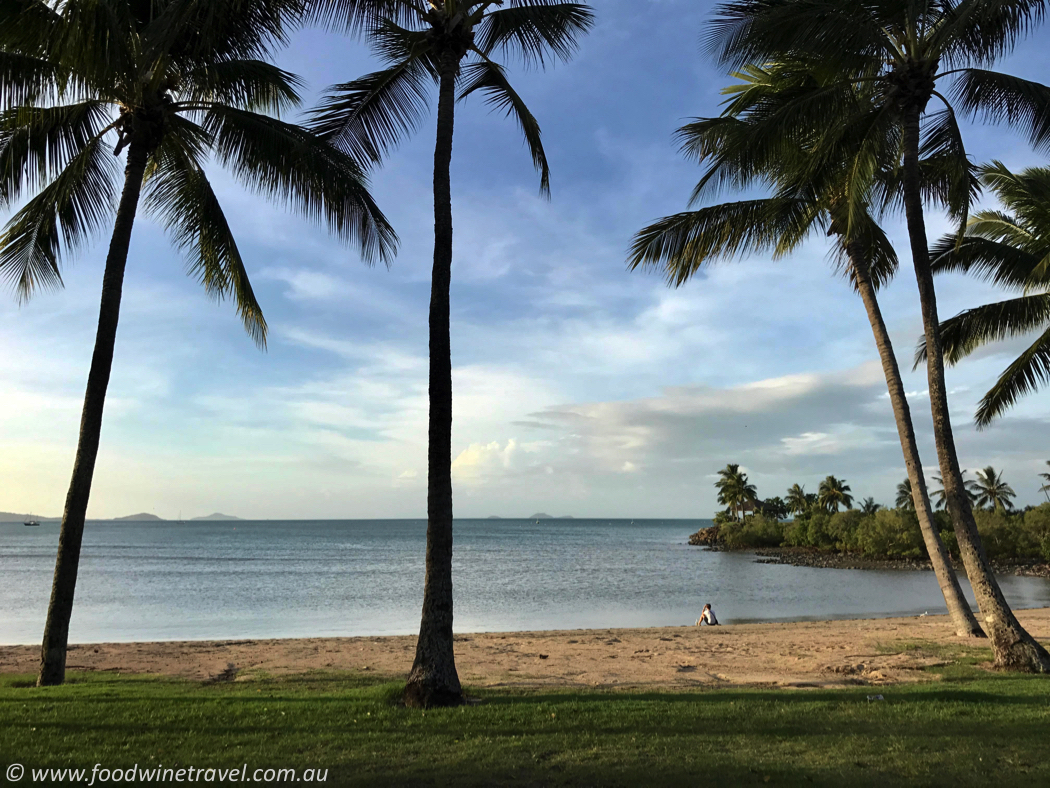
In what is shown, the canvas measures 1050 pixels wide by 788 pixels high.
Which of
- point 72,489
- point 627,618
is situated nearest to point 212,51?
point 72,489

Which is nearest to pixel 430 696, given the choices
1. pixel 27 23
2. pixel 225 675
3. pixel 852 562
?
pixel 225 675

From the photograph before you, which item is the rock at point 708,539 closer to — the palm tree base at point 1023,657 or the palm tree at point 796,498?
the palm tree at point 796,498

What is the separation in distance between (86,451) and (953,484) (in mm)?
11853

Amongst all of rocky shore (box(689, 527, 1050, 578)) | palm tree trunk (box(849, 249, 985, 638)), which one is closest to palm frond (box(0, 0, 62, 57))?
palm tree trunk (box(849, 249, 985, 638))

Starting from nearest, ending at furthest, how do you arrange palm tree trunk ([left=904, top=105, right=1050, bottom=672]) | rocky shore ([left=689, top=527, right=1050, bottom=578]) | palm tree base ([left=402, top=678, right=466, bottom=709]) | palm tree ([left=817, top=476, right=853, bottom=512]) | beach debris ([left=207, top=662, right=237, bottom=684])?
palm tree base ([left=402, top=678, right=466, bottom=709]) < palm tree trunk ([left=904, top=105, right=1050, bottom=672]) < beach debris ([left=207, top=662, right=237, bottom=684]) < rocky shore ([left=689, top=527, right=1050, bottom=578]) < palm tree ([left=817, top=476, right=853, bottom=512])

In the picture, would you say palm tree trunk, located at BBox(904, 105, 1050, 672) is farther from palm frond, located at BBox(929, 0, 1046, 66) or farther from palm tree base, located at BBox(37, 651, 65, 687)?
palm tree base, located at BBox(37, 651, 65, 687)

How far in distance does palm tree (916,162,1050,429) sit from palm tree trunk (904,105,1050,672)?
380cm

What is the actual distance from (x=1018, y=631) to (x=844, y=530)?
58865mm

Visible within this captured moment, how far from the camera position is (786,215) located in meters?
12.7

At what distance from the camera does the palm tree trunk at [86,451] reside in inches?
350

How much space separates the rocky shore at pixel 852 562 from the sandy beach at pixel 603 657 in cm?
3167

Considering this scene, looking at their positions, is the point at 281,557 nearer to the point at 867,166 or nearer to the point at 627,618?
the point at 627,618

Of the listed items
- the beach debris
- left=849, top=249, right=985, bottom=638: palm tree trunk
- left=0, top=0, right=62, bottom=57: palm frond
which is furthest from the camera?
left=849, top=249, right=985, bottom=638: palm tree trunk

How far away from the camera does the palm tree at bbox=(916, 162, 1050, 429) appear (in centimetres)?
1401
